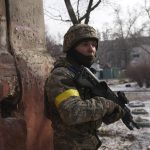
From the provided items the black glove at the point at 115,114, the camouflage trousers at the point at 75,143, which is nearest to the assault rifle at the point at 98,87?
the black glove at the point at 115,114

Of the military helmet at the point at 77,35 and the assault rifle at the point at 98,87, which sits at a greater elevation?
the military helmet at the point at 77,35

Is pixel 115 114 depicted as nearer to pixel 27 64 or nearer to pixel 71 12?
pixel 27 64

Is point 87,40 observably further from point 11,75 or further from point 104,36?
point 104,36

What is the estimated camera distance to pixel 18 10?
345cm

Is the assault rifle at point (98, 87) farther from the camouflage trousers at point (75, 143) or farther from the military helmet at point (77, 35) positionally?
the camouflage trousers at point (75, 143)

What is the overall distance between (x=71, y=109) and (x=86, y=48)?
0.53 meters

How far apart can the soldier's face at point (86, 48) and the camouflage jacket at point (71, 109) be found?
→ 112 millimetres

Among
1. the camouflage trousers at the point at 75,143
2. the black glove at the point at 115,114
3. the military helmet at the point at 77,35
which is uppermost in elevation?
the military helmet at the point at 77,35

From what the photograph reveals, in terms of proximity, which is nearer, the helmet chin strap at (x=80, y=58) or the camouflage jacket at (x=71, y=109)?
the camouflage jacket at (x=71, y=109)

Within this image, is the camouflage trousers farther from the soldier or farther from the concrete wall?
the concrete wall

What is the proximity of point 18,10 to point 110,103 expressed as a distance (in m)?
1.30

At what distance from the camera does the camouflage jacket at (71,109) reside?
2525mm

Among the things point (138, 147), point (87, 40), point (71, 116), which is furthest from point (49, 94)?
point (138, 147)

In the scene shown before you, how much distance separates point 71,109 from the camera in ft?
8.21
